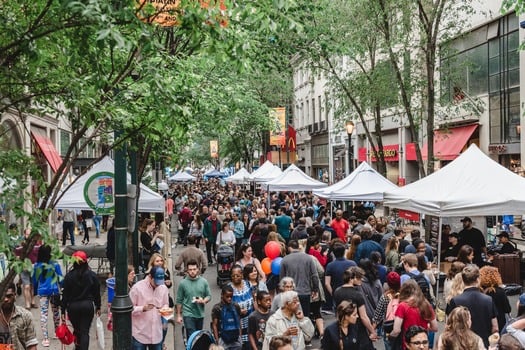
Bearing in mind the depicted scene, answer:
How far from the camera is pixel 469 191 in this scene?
12.4 m

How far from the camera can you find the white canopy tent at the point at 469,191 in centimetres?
1192

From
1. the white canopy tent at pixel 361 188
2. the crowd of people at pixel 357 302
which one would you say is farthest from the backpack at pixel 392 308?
the white canopy tent at pixel 361 188

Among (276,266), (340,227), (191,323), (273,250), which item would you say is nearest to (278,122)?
(340,227)

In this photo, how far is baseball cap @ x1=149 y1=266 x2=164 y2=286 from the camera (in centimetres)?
870

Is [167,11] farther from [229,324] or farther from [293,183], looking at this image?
[293,183]

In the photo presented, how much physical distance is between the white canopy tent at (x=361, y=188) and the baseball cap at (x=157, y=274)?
11571 mm

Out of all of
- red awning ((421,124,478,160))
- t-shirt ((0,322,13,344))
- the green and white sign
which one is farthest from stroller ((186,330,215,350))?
→ red awning ((421,124,478,160))

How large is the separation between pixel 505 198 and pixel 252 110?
24.2 metres

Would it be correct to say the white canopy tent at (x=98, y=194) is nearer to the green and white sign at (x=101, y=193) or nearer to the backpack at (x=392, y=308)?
the green and white sign at (x=101, y=193)

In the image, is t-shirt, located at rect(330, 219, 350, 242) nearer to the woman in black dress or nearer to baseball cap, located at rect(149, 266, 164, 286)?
baseball cap, located at rect(149, 266, 164, 286)

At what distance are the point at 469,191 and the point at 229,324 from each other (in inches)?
250

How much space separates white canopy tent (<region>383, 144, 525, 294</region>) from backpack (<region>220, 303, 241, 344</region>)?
5.41 m

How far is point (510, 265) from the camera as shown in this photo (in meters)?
14.2

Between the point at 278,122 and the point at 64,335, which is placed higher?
the point at 278,122
